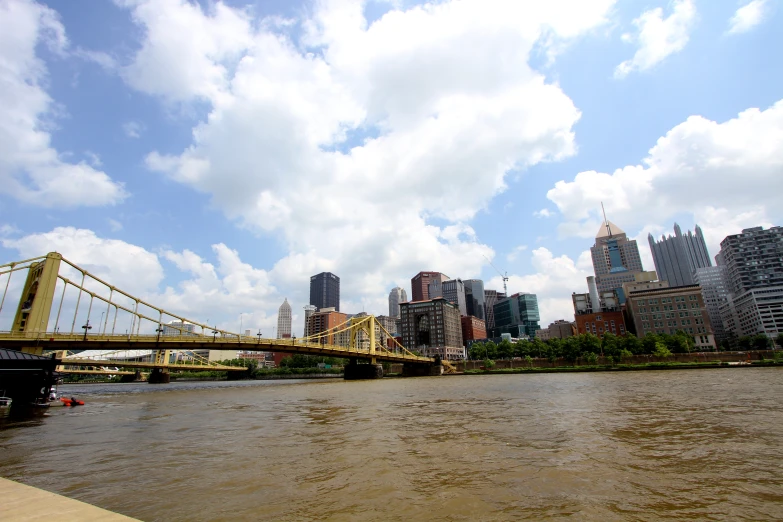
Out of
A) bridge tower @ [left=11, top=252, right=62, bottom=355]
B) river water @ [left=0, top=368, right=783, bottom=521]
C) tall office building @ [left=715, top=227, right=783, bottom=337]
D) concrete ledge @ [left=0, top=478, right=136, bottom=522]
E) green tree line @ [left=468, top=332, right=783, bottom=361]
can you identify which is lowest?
river water @ [left=0, top=368, right=783, bottom=521]

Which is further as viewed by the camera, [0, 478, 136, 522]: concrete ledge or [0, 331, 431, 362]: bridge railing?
[0, 331, 431, 362]: bridge railing

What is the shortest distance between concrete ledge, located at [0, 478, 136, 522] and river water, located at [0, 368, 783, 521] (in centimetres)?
174

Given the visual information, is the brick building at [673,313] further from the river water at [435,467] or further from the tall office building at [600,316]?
the river water at [435,467]

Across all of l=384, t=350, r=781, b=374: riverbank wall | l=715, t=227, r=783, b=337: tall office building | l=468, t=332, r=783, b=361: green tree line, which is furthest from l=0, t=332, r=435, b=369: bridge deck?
l=715, t=227, r=783, b=337: tall office building

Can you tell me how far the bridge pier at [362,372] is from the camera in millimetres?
86625

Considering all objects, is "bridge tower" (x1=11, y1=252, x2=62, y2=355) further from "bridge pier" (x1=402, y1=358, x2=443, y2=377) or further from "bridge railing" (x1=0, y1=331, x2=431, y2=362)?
"bridge pier" (x1=402, y1=358, x2=443, y2=377)

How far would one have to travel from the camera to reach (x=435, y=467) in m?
9.41

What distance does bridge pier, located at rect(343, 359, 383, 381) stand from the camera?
86625 mm

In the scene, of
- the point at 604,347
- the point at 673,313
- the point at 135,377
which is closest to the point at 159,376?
the point at 135,377

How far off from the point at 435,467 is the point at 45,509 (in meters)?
7.16

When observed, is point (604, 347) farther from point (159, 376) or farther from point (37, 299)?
point (159, 376)

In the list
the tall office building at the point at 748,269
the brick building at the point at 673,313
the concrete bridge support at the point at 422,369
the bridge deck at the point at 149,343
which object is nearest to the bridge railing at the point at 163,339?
the bridge deck at the point at 149,343

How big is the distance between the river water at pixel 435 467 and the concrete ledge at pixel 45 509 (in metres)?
1.74

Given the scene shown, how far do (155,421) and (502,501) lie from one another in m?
20.8
